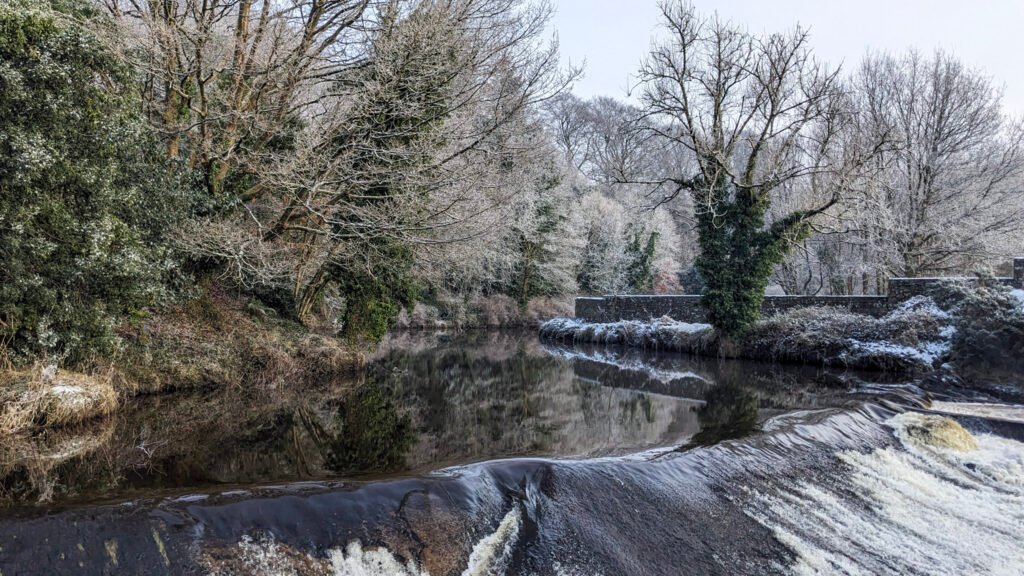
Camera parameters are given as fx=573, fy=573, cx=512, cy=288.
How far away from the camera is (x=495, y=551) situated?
3.93m

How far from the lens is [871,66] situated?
19578 millimetres

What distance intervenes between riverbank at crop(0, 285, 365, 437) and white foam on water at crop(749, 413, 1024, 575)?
7410mm

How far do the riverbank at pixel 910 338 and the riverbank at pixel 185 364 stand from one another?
394 inches

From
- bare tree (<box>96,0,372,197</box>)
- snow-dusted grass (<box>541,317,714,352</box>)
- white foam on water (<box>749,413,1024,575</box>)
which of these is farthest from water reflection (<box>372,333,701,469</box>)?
bare tree (<box>96,0,372,197</box>)

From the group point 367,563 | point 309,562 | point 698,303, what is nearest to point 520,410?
point 367,563

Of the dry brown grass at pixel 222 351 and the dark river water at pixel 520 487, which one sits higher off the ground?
the dry brown grass at pixel 222 351

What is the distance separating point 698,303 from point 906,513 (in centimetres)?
1382

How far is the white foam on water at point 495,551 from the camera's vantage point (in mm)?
3765

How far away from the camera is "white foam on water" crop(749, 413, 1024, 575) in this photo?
14.9 ft

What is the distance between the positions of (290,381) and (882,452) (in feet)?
30.1

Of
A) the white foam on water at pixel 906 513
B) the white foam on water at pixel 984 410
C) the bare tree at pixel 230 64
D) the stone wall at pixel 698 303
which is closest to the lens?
the white foam on water at pixel 906 513

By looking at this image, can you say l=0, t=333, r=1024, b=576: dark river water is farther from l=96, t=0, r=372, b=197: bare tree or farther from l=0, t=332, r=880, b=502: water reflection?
l=96, t=0, r=372, b=197: bare tree

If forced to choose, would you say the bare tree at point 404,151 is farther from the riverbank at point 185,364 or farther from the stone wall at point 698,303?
the stone wall at point 698,303

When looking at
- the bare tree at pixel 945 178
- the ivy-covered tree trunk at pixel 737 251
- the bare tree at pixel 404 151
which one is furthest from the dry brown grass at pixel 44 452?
the bare tree at pixel 945 178
